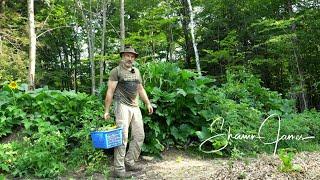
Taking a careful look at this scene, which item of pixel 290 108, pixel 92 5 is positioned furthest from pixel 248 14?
pixel 92 5

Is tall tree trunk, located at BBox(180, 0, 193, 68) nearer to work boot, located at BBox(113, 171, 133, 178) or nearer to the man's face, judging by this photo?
the man's face

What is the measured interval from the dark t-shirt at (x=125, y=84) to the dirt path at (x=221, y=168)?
1.13m

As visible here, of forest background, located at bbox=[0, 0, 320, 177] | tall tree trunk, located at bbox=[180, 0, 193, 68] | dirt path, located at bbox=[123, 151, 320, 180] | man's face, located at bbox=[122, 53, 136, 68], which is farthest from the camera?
tall tree trunk, located at bbox=[180, 0, 193, 68]

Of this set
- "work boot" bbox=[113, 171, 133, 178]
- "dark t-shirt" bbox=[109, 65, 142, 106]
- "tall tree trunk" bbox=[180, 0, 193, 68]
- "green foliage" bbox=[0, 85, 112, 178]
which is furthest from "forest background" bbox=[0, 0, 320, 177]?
"tall tree trunk" bbox=[180, 0, 193, 68]

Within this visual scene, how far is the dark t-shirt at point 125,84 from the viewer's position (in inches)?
227

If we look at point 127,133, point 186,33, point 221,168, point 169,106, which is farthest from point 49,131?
point 186,33

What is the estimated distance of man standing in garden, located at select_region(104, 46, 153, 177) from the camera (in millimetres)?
5691

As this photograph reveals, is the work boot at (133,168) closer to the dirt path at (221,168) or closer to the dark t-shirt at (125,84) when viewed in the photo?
the dirt path at (221,168)

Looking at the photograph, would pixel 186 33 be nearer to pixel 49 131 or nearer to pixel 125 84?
pixel 49 131

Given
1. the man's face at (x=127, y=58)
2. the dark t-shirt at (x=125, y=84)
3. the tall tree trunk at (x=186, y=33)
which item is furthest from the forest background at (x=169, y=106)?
the tall tree trunk at (x=186, y=33)

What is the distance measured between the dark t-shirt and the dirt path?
1.13 m

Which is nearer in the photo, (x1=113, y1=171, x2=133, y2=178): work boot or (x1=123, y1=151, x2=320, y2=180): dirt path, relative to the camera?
(x1=123, y1=151, x2=320, y2=180): dirt path

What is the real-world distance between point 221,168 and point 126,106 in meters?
1.70

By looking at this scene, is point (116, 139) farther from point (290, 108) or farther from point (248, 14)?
point (248, 14)
